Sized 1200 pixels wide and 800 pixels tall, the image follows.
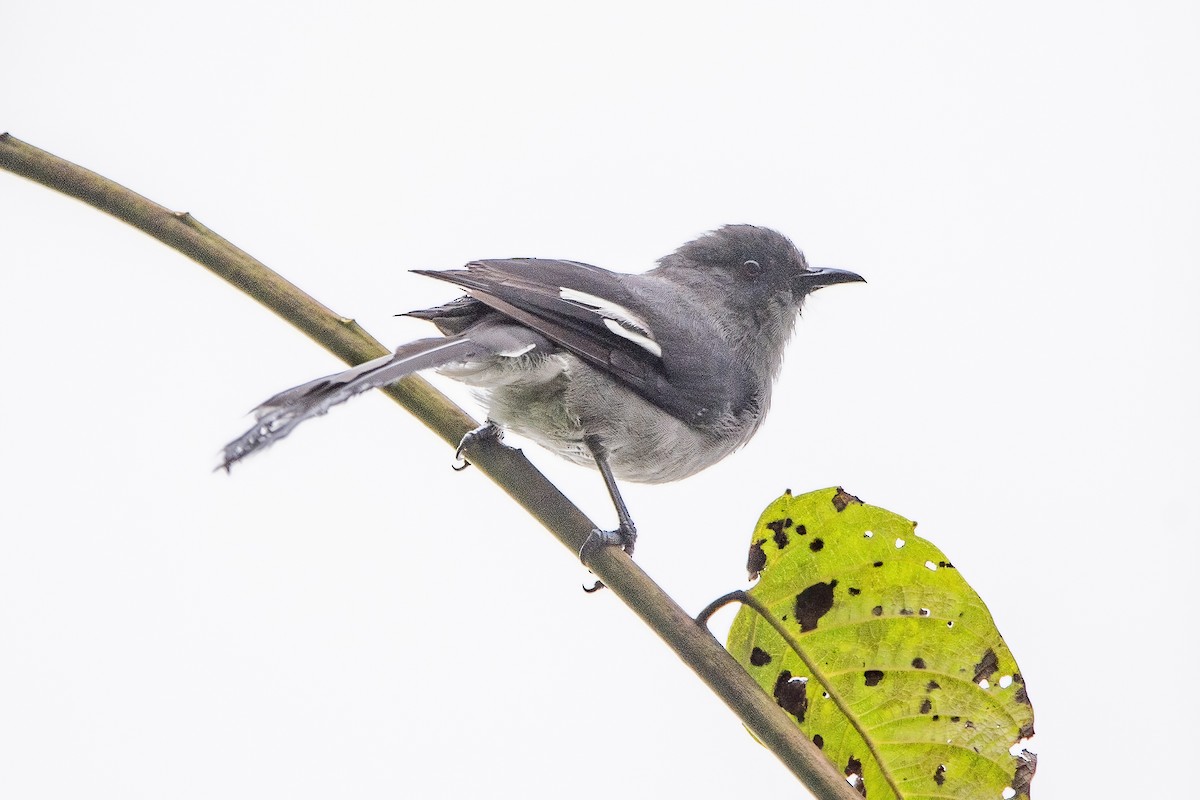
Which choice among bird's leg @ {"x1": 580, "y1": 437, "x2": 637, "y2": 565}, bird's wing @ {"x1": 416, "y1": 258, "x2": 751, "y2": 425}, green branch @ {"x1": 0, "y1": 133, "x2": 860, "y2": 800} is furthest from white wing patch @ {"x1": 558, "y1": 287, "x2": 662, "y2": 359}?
green branch @ {"x1": 0, "y1": 133, "x2": 860, "y2": 800}

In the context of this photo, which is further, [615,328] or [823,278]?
[823,278]

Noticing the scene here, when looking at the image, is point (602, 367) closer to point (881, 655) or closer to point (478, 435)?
point (478, 435)

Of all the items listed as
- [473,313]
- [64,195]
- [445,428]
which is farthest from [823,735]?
[64,195]

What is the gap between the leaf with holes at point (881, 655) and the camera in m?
1.99

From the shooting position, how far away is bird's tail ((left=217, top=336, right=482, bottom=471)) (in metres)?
1.47

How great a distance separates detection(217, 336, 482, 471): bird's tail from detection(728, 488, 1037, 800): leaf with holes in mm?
758

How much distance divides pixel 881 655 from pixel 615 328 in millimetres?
1114

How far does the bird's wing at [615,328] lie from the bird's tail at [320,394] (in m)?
0.49

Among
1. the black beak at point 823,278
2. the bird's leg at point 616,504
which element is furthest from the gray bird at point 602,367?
the black beak at point 823,278

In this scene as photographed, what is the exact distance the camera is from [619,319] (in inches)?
113

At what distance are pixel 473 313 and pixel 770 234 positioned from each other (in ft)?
4.08

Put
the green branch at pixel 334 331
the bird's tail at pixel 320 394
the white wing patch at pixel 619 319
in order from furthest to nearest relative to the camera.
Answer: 1. the white wing patch at pixel 619 319
2. the green branch at pixel 334 331
3. the bird's tail at pixel 320 394

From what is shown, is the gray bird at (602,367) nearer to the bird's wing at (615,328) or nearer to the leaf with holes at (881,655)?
the bird's wing at (615,328)

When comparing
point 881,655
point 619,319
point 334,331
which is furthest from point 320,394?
point 619,319
